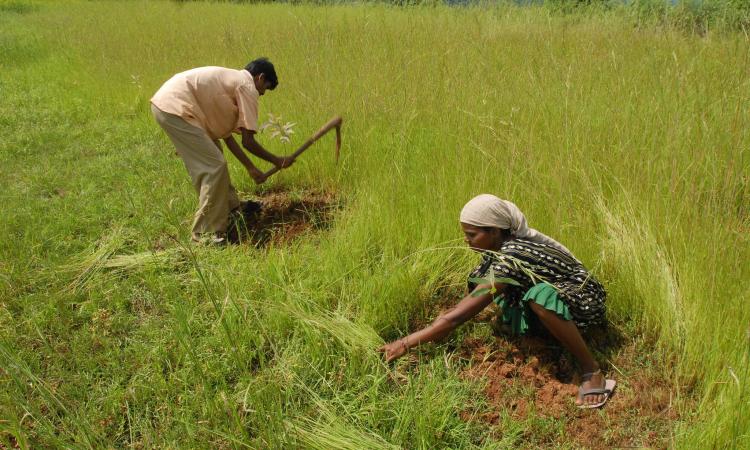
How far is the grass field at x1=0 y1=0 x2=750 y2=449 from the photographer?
1865mm

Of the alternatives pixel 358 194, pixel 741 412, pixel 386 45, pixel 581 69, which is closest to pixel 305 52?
pixel 386 45

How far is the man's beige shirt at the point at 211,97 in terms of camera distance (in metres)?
3.16

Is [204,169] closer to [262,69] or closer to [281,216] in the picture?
[281,216]

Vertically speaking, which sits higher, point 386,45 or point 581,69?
point 386,45

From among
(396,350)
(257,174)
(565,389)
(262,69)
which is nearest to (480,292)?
(396,350)

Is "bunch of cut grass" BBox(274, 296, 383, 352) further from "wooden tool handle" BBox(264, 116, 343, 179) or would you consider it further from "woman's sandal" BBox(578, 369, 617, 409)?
"wooden tool handle" BBox(264, 116, 343, 179)

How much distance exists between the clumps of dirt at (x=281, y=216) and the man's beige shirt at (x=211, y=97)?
0.63 m

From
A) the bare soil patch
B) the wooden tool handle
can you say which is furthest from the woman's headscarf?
the wooden tool handle

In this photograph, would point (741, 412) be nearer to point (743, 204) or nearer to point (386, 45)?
point (743, 204)

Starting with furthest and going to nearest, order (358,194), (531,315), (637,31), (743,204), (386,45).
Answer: (386,45) < (637,31) < (358,194) < (743,204) < (531,315)

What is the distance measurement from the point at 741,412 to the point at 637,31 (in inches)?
130

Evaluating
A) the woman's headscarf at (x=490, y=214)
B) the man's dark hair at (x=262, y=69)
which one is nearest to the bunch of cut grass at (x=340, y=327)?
the woman's headscarf at (x=490, y=214)

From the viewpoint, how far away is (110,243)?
10.3ft

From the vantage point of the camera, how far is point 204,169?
3.30 metres
